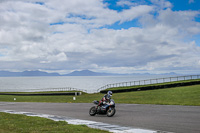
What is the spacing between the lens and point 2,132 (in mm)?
9320

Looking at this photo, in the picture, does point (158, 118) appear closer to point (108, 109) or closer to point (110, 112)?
point (110, 112)

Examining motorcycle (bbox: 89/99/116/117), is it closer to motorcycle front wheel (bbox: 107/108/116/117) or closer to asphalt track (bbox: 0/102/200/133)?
motorcycle front wheel (bbox: 107/108/116/117)

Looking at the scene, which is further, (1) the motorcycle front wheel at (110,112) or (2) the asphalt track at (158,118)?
(1) the motorcycle front wheel at (110,112)

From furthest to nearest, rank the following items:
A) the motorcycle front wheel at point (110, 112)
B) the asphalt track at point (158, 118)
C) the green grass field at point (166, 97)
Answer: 1. the green grass field at point (166, 97)
2. the motorcycle front wheel at point (110, 112)
3. the asphalt track at point (158, 118)

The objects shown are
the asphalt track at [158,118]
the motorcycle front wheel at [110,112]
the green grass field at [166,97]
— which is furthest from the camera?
the green grass field at [166,97]

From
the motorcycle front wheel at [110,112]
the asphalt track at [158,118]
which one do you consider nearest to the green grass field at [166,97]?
the asphalt track at [158,118]

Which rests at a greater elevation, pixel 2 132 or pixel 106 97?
pixel 106 97

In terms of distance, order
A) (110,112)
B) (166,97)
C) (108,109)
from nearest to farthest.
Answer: (110,112), (108,109), (166,97)

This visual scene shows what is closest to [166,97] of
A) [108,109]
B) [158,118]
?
[108,109]

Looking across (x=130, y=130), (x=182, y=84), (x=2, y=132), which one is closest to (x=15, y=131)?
(x=2, y=132)

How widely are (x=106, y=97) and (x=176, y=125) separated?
5.36 m

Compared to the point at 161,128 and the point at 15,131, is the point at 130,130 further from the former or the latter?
the point at 15,131

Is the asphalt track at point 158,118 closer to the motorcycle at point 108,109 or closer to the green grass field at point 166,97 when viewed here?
the motorcycle at point 108,109

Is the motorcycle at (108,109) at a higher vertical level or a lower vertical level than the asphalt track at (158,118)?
higher
